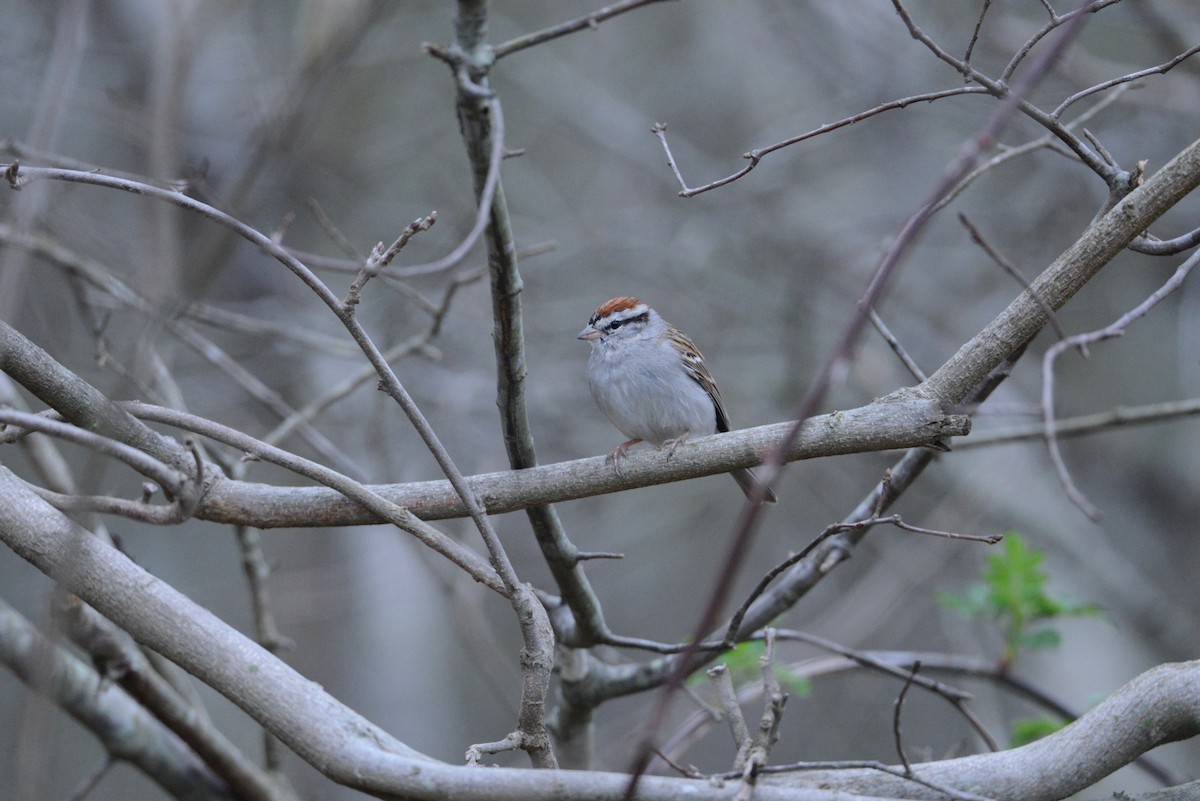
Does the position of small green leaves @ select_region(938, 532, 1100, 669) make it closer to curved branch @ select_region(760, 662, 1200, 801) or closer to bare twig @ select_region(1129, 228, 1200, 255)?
curved branch @ select_region(760, 662, 1200, 801)

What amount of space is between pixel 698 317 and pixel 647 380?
12.8ft

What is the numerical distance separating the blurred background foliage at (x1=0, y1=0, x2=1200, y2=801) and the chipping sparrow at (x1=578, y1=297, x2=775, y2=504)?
1.37 m

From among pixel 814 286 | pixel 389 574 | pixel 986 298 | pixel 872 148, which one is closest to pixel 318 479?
pixel 389 574

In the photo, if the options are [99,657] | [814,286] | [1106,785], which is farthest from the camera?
[814,286]

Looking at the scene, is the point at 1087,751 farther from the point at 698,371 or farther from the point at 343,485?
the point at 698,371

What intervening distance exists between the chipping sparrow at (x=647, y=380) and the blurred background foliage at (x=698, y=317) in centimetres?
137

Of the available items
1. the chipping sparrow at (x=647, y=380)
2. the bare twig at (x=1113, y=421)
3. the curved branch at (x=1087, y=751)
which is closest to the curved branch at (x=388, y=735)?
the curved branch at (x=1087, y=751)

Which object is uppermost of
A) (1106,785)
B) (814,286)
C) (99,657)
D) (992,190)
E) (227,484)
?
(992,190)

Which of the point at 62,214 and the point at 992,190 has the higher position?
the point at 992,190

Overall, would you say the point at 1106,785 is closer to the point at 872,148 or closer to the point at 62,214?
the point at 872,148

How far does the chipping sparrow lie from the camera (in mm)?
3801

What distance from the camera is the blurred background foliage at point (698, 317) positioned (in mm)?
6438

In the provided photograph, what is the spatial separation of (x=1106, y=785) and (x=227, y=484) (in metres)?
6.36

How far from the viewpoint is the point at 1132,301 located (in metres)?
7.96
